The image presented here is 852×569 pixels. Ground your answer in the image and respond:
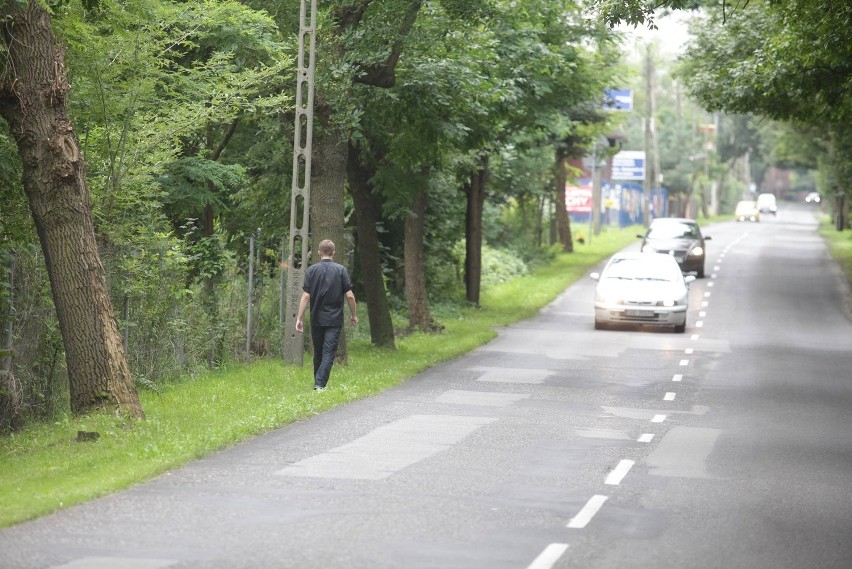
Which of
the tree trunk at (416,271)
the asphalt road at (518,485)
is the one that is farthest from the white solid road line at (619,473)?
the tree trunk at (416,271)

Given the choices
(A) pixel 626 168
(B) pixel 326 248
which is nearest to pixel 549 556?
(B) pixel 326 248

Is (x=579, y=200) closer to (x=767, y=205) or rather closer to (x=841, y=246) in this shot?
(x=841, y=246)

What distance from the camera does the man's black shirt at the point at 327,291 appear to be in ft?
58.1

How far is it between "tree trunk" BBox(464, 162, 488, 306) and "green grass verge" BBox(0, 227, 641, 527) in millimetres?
10006

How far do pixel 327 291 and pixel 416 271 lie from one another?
12.8 m

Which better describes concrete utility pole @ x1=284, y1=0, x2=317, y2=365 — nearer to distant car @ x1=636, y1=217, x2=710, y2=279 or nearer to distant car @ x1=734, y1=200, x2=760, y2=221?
distant car @ x1=636, y1=217, x2=710, y2=279

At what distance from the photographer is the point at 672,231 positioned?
4562 centimetres

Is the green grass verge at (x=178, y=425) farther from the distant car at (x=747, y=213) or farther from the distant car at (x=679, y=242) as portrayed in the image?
the distant car at (x=747, y=213)

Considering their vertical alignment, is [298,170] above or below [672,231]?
above

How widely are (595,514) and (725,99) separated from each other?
2338cm

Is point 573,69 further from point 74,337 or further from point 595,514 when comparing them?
point 595,514

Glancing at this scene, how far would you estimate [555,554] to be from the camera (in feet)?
28.1

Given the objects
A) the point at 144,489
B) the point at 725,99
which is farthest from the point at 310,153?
the point at 725,99

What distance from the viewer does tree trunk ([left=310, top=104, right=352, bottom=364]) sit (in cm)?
2173
